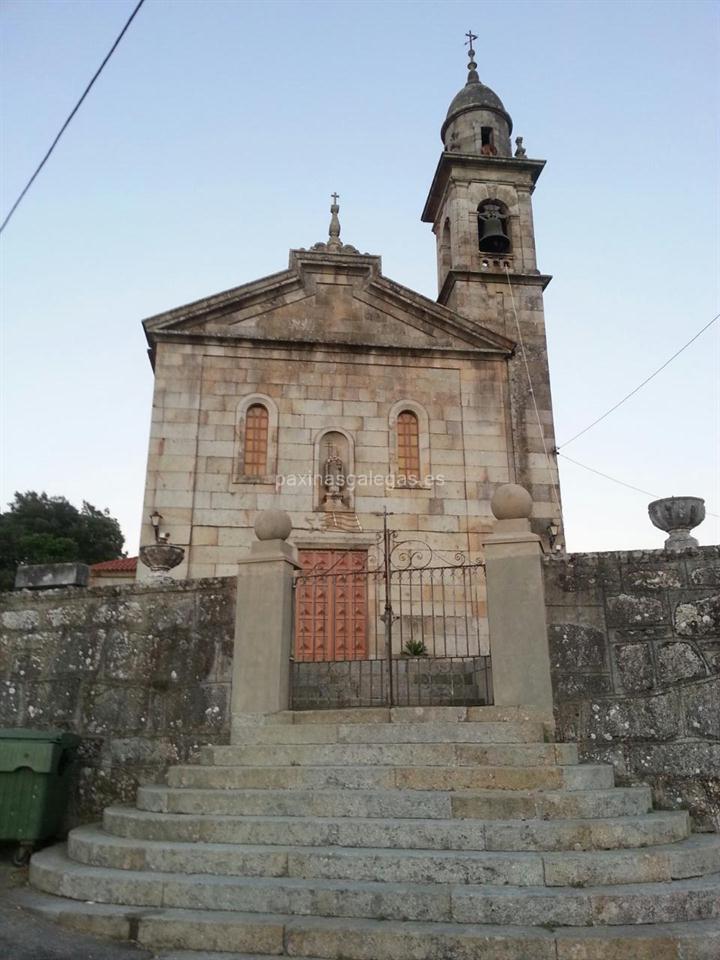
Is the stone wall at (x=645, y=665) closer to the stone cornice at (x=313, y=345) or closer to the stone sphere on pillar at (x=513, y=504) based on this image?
the stone sphere on pillar at (x=513, y=504)

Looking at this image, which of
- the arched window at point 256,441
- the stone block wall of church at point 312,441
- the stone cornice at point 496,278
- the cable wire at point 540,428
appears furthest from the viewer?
the stone cornice at point 496,278

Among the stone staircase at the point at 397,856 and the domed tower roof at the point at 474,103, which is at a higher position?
the domed tower roof at the point at 474,103

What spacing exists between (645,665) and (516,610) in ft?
3.95

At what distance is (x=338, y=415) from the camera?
45.8 feet

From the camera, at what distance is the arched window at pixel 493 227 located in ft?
56.0

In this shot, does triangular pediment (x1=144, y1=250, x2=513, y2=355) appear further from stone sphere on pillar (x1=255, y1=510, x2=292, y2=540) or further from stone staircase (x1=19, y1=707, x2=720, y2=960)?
stone staircase (x1=19, y1=707, x2=720, y2=960)

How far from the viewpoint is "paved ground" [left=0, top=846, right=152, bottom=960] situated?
13.3ft

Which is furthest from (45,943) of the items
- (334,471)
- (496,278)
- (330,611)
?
(496,278)

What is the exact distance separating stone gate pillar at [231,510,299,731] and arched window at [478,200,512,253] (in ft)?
40.2

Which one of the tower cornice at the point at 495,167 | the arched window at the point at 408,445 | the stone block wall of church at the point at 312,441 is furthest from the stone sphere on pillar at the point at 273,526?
the tower cornice at the point at 495,167

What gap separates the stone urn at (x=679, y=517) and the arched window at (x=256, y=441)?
7981 millimetres

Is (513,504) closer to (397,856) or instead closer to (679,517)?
(679,517)

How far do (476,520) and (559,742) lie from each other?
7411mm

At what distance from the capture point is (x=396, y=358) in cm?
1451
